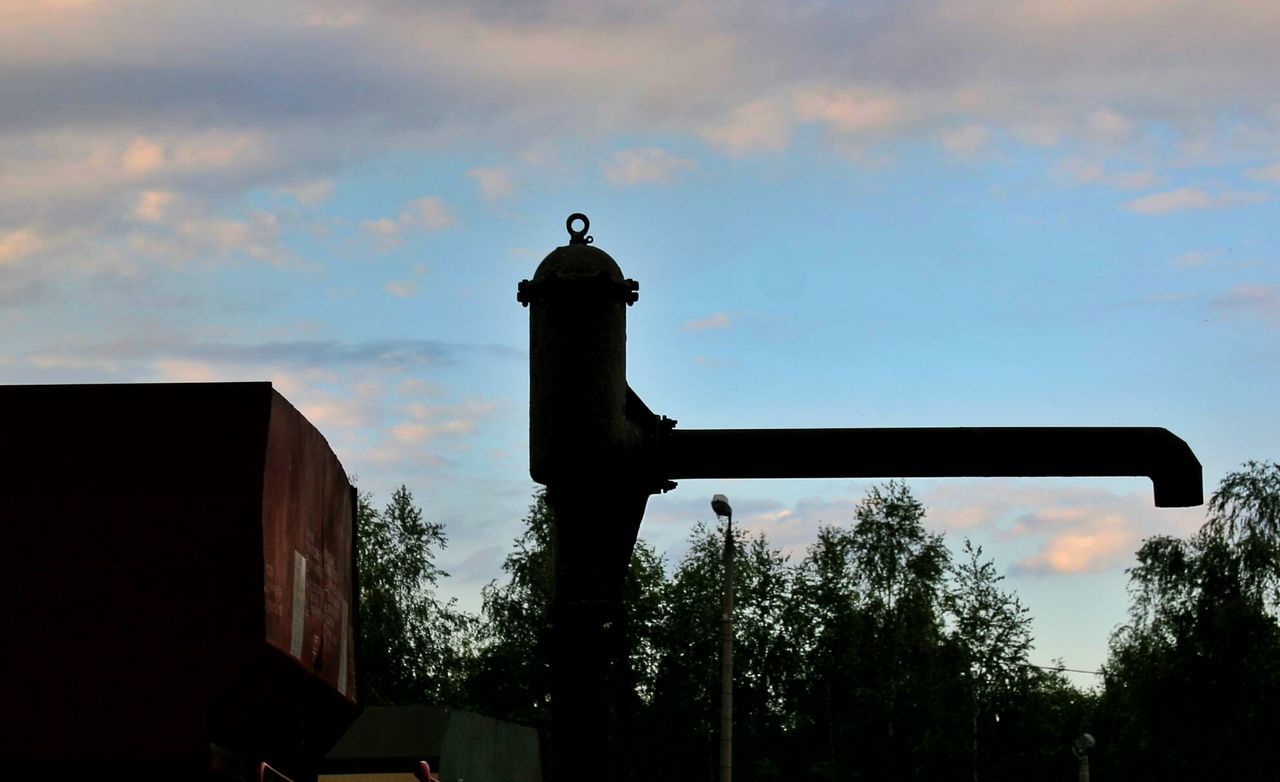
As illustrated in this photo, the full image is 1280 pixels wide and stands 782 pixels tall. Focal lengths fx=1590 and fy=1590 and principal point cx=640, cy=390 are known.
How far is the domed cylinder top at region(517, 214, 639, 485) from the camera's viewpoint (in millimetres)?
6992

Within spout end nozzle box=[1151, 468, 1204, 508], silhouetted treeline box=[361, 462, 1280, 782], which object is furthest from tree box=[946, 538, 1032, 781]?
spout end nozzle box=[1151, 468, 1204, 508]

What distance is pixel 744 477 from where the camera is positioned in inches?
295

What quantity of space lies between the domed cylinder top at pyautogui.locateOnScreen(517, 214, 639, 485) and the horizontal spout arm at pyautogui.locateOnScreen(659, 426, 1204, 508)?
0.48 m

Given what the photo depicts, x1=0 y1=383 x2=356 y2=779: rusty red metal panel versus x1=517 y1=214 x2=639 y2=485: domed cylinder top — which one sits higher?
x1=517 y1=214 x2=639 y2=485: domed cylinder top

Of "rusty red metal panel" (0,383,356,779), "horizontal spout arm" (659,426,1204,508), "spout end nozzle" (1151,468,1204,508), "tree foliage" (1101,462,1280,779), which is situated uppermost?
"tree foliage" (1101,462,1280,779)

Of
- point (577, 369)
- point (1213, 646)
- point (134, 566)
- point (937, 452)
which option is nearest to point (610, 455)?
point (577, 369)

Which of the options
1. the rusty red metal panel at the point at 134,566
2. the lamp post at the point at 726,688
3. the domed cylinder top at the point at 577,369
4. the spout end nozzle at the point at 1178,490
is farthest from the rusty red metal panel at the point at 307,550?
the lamp post at the point at 726,688

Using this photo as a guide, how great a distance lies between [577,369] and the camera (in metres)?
7.04

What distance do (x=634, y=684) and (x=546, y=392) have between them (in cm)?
5148

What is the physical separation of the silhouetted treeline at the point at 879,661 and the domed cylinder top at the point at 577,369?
40.9 m

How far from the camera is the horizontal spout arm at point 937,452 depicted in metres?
7.42

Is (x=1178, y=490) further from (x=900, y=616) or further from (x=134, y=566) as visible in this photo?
(x=900, y=616)

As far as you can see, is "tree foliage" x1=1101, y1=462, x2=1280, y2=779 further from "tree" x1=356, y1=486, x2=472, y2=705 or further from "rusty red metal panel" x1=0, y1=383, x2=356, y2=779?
"rusty red metal panel" x1=0, y1=383, x2=356, y2=779

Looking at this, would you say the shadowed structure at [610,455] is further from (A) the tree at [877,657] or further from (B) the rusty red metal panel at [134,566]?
(A) the tree at [877,657]
